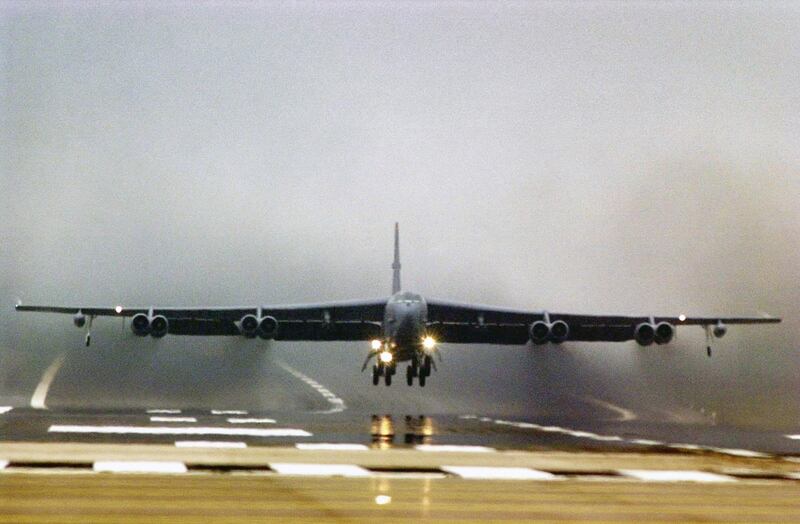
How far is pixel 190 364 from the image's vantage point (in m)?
55.0

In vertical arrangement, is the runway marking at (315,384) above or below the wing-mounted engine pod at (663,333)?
below

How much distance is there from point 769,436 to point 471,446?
9.95 metres

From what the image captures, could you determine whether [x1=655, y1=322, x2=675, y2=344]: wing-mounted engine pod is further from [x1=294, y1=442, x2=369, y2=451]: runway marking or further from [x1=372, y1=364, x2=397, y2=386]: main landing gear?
[x1=294, y1=442, x2=369, y2=451]: runway marking

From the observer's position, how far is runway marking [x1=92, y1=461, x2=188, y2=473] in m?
12.9

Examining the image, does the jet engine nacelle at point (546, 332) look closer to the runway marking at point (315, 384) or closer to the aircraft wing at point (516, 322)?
the aircraft wing at point (516, 322)

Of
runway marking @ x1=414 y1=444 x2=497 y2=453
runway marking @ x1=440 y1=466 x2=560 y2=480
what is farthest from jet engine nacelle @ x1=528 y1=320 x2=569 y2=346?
runway marking @ x1=440 y1=466 x2=560 y2=480

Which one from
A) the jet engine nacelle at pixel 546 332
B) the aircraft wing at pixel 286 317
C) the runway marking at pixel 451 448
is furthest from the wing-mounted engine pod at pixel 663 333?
the runway marking at pixel 451 448

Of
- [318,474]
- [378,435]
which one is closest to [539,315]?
[378,435]

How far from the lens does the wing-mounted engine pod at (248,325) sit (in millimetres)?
45656

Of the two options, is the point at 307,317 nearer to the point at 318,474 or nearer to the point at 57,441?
the point at 57,441

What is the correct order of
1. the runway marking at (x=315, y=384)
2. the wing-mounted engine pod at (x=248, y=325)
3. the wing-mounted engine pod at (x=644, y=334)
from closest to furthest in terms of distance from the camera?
the wing-mounted engine pod at (x=248, y=325), the wing-mounted engine pod at (x=644, y=334), the runway marking at (x=315, y=384)

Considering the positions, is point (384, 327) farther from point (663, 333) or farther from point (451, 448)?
point (451, 448)

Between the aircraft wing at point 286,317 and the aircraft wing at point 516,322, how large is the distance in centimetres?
302

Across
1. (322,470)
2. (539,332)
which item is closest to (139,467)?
(322,470)
